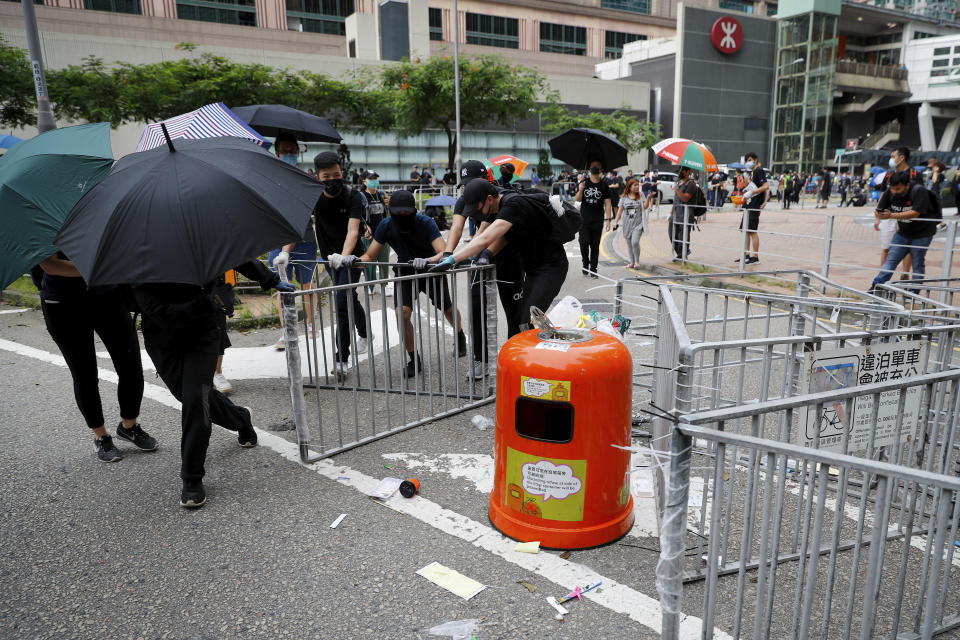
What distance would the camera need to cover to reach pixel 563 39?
69.2 meters

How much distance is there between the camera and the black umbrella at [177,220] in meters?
3.21

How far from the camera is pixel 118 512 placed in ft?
12.6

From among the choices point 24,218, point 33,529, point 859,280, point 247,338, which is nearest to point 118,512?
point 33,529

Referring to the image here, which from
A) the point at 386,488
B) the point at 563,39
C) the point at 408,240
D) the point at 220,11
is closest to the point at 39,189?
the point at 386,488

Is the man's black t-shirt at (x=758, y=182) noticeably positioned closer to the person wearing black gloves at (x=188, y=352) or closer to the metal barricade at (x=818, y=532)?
the metal barricade at (x=818, y=532)

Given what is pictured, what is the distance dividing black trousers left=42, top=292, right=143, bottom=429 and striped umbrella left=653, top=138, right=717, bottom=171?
32.1 feet

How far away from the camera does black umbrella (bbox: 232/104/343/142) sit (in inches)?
301

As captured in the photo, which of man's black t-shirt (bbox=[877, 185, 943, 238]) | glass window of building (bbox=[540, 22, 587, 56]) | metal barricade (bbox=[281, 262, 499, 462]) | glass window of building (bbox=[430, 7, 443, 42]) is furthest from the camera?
glass window of building (bbox=[540, 22, 587, 56])

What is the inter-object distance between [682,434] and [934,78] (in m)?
73.6

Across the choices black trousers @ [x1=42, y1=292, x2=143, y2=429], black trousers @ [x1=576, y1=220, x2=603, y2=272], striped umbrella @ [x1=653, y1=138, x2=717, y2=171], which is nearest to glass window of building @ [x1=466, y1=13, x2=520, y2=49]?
striped umbrella @ [x1=653, y1=138, x2=717, y2=171]

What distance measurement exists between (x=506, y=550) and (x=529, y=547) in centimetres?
12

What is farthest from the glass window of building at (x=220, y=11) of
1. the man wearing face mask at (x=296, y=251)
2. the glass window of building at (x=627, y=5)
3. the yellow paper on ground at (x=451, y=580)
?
the yellow paper on ground at (x=451, y=580)

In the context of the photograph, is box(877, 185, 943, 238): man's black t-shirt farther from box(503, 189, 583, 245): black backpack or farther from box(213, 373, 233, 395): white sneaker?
box(213, 373, 233, 395): white sneaker

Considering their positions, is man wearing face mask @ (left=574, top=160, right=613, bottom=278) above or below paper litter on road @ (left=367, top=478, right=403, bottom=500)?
above
